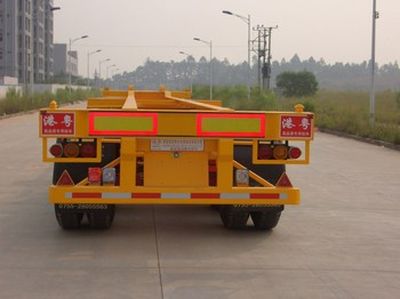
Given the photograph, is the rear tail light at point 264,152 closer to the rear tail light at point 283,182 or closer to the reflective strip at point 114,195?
the rear tail light at point 283,182

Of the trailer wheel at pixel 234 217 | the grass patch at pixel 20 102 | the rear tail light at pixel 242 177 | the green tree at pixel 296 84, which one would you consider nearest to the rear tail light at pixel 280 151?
the rear tail light at pixel 242 177

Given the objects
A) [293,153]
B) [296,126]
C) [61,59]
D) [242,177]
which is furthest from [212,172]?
[61,59]

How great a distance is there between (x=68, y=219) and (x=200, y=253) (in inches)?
69.5

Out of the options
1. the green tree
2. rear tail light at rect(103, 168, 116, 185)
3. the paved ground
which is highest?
the green tree

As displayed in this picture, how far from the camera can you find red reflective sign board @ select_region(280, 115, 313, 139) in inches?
302

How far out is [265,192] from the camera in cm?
783

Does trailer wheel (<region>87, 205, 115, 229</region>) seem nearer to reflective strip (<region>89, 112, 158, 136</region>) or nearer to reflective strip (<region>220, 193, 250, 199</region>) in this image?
reflective strip (<region>89, 112, 158, 136</region>)

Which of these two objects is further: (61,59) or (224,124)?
(61,59)

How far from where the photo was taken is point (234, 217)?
8.34 m

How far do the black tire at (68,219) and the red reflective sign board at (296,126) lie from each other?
2.50 m

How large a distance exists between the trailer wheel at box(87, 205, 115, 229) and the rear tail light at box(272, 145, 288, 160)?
1.98 m

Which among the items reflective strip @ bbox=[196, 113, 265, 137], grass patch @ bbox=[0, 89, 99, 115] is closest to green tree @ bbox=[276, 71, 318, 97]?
grass patch @ bbox=[0, 89, 99, 115]

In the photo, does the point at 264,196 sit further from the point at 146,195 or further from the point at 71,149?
the point at 71,149

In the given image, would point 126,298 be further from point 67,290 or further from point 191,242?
point 191,242
